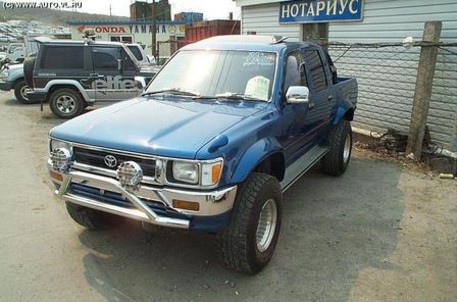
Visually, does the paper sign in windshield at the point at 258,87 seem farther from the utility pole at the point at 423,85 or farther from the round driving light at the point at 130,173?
the utility pole at the point at 423,85

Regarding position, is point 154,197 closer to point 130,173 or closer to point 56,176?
point 130,173

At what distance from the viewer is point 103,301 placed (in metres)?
3.18

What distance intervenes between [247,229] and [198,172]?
2.11 feet

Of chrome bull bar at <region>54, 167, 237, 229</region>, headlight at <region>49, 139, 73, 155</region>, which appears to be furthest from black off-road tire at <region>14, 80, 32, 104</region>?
chrome bull bar at <region>54, 167, 237, 229</region>

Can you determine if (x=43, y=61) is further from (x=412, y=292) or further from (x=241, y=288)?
(x=412, y=292)

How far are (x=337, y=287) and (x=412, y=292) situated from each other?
579 millimetres

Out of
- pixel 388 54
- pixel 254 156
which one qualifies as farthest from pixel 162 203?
pixel 388 54

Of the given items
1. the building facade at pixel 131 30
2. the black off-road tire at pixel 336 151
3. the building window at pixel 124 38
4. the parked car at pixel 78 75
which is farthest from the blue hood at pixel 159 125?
the building window at pixel 124 38

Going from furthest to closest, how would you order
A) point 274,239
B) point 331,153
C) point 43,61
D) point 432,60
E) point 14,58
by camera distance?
point 14,58, point 43,61, point 432,60, point 331,153, point 274,239

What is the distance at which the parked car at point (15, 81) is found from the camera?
1353 cm

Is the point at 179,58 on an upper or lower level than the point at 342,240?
upper

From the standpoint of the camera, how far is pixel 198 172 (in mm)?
2953

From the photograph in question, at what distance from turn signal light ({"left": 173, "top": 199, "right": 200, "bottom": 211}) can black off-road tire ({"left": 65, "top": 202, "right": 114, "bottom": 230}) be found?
1378 mm

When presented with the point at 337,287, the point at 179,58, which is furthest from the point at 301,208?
the point at 179,58
